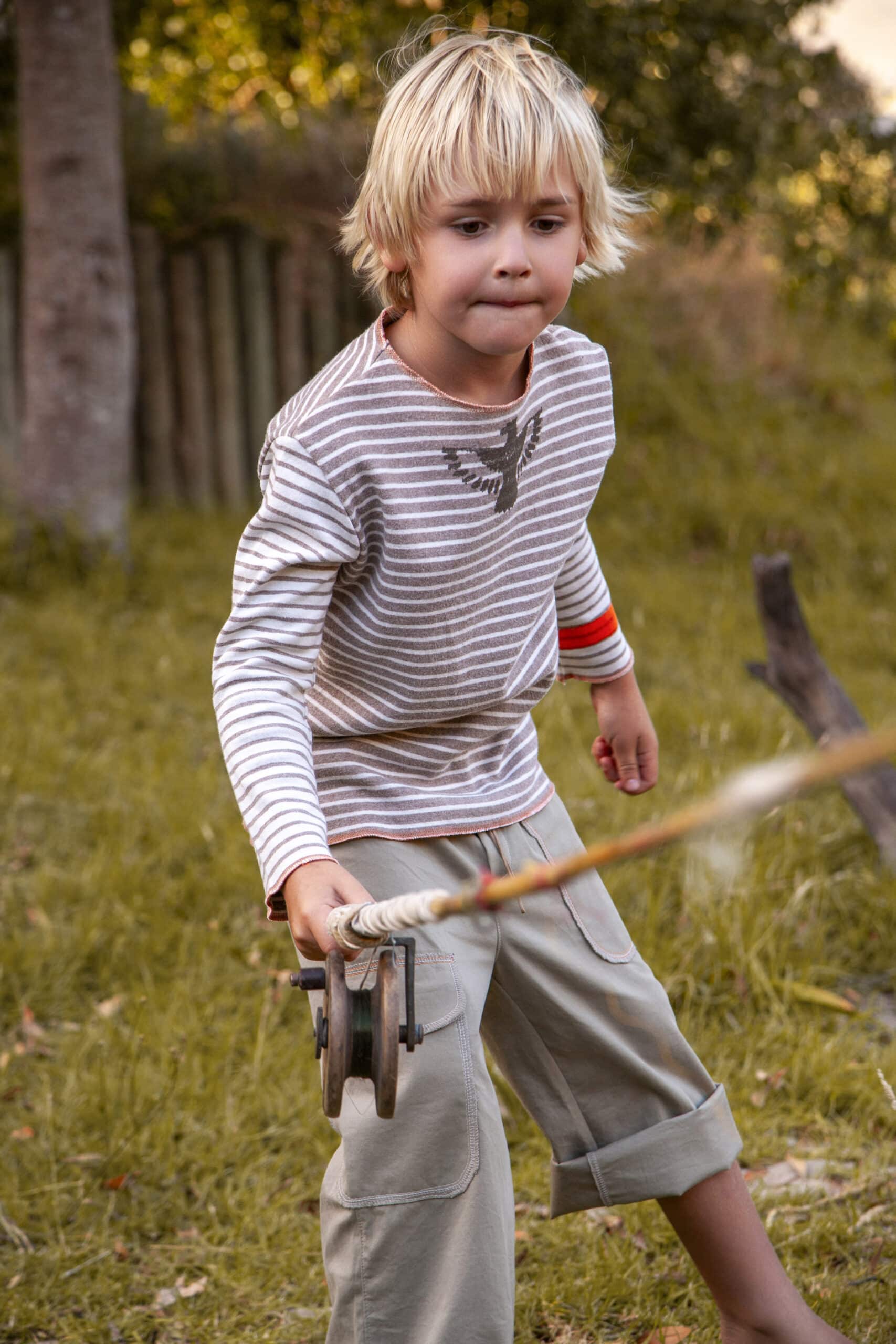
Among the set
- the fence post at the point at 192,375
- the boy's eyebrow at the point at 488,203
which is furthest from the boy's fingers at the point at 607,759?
the fence post at the point at 192,375

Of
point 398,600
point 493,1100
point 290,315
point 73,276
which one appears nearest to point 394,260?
point 398,600

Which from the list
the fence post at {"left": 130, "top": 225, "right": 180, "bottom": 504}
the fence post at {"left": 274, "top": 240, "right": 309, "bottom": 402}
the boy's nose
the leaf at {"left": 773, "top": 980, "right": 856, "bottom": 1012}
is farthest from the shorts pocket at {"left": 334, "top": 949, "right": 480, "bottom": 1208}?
the fence post at {"left": 274, "top": 240, "right": 309, "bottom": 402}

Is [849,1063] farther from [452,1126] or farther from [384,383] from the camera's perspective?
[384,383]

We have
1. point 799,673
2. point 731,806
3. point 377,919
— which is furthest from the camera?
point 799,673

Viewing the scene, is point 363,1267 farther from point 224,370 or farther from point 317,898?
point 224,370

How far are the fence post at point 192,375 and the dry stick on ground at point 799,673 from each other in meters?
4.53

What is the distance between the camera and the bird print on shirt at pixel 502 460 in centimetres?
173

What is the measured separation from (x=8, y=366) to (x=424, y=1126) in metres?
6.25

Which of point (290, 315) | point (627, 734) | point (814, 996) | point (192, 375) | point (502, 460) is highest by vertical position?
point (290, 315)

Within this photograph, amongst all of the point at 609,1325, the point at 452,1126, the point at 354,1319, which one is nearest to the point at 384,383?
the point at 452,1126

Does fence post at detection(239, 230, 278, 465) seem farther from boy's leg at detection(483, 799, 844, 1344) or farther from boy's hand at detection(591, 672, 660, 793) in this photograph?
boy's leg at detection(483, 799, 844, 1344)

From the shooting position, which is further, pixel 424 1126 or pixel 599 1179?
pixel 599 1179

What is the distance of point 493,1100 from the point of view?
1694 millimetres

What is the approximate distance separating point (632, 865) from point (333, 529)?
1841mm
